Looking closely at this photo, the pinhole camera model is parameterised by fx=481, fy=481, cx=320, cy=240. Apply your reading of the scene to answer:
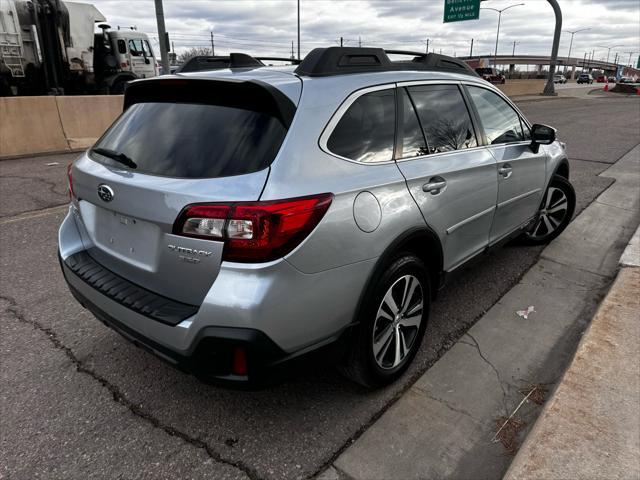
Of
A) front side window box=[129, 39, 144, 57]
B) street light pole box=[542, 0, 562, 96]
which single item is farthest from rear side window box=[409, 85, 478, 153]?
street light pole box=[542, 0, 562, 96]

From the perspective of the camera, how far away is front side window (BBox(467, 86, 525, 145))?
366 centimetres

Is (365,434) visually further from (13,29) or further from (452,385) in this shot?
(13,29)

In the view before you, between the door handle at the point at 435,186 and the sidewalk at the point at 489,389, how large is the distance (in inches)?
43.3

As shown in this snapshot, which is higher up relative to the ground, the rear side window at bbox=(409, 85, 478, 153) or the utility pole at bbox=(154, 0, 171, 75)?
the utility pole at bbox=(154, 0, 171, 75)

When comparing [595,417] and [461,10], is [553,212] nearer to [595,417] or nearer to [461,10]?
[595,417]

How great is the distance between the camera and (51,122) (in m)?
10.6

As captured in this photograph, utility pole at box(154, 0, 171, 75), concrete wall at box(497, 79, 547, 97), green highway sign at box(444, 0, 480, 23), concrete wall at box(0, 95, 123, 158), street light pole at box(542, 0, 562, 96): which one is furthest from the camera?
concrete wall at box(497, 79, 547, 97)

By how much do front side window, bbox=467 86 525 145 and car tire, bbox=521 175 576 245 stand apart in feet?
3.26

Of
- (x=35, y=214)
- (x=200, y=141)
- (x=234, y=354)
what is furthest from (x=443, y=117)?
(x=35, y=214)

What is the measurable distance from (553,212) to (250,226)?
162 inches

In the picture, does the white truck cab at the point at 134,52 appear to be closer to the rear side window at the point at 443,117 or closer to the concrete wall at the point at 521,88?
the rear side window at the point at 443,117

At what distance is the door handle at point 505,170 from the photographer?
3.63 meters

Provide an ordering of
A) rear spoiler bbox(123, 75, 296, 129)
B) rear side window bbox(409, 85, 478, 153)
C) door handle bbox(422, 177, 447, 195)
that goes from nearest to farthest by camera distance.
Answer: rear spoiler bbox(123, 75, 296, 129) < door handle bbox(422, 177, 447, 195) < rear side window bbox(409, 85, 478, 153)

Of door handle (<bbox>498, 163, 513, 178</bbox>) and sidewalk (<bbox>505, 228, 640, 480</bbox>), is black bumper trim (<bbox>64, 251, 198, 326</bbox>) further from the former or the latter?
door handle (<bbox>498, 163, 513, 178</bbox>)
